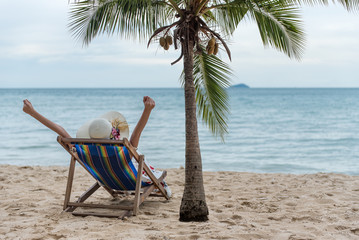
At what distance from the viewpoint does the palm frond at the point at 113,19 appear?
3572 mm

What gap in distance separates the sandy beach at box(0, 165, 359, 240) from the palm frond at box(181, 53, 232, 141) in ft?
3.00

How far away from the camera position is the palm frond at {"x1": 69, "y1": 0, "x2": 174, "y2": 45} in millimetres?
3572

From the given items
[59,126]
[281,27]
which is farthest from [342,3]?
[59,126]

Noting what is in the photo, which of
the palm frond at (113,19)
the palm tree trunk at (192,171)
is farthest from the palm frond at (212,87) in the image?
the palm tree trunk at (192,171)

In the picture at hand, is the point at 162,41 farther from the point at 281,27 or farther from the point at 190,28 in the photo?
the point at 281,27

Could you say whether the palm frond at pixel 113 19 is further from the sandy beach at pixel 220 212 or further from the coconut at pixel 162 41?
the sandy beach at pixel 220 212

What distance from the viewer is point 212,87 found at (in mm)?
5105

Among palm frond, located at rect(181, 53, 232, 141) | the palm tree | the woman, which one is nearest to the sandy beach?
the palm tree

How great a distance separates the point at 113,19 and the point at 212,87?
6.06 ft

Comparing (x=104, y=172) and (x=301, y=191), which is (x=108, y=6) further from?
(x=301, y=191)

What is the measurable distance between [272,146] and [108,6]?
→ 9.53 metres

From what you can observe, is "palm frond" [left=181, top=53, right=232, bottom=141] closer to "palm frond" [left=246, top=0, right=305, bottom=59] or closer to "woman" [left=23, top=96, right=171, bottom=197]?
"palm frond" [left=246, top=0, right=305, bottom=59]

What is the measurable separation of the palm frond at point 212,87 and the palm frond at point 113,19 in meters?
1.03

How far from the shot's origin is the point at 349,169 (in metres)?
8.94
